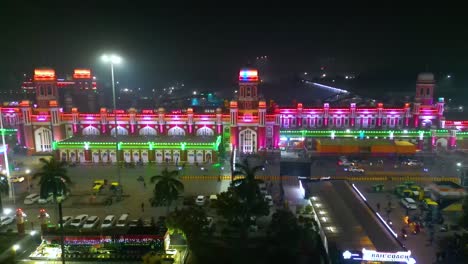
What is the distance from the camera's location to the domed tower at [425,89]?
64.8 metres

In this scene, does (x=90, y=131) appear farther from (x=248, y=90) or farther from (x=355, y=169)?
(x=355, y=169)

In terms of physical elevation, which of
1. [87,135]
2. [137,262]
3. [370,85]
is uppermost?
[370,85]

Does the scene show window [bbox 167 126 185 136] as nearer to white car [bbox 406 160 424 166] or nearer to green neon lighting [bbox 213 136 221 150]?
green neon lighting [bbox 213 136 221 150]

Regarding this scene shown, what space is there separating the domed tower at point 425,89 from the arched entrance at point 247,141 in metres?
29.8

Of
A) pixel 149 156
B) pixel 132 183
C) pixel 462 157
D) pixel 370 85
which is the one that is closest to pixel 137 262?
pixel 132 183

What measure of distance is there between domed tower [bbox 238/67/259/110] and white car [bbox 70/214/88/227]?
32.4m

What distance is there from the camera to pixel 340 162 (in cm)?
5588

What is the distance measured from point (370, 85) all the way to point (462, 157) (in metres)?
116

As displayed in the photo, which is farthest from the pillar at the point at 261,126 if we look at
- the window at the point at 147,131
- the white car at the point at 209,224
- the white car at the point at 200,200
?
the white car at the point at 209,224

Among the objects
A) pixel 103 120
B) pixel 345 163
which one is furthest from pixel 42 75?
pixel 345 163

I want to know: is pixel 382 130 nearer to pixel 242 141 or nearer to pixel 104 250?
pixel 242 141

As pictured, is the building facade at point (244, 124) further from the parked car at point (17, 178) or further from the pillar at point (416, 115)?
the parked car at point (17, 178)

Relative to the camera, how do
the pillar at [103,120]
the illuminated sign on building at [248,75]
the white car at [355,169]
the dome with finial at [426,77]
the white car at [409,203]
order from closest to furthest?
the white car at [409,203], the white car at [355,169], the illuminated sign on building at [248,75], the pillar at [103,120], the dome with finial at [426,77]

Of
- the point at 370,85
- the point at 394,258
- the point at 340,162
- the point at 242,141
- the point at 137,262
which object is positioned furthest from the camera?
the point at 370,85
